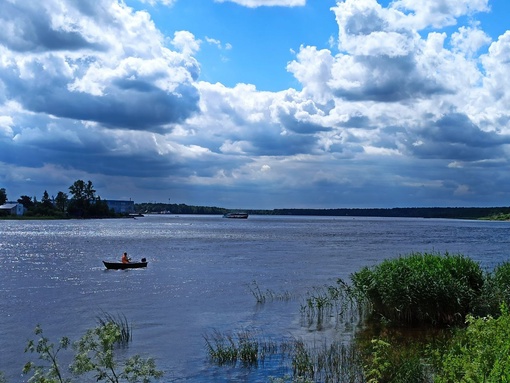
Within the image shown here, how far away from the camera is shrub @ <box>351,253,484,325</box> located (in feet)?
78.9

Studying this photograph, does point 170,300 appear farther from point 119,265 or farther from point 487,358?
point 487,358

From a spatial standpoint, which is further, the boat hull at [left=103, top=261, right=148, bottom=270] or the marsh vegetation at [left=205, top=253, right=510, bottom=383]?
the boat hull at [left=103, top=261, right=148, bottom=270]

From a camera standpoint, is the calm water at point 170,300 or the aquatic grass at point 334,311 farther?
the aquatic grass at point 334,311

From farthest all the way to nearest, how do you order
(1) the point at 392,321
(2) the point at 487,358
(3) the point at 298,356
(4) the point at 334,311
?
(4) the point at 334,311, (1) the point at 392,321, (3) the point at 298,356, (2) the point at 487,358

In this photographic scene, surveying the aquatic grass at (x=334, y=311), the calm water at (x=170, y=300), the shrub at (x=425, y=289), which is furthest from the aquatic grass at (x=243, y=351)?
the shrub at (x=425, y=289)

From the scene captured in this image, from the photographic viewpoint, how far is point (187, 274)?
55312mm

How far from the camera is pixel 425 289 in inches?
949

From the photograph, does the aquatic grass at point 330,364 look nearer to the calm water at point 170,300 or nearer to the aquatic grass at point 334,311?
the calm water at point 170,300

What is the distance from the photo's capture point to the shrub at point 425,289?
24.0 m

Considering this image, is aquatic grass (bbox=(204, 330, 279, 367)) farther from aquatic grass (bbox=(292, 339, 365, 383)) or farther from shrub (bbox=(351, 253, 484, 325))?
shrub (bbox=(351, 253, 484, 325))

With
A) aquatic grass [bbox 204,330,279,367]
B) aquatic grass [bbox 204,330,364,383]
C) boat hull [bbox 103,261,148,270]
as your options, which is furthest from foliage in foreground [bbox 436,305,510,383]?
boat hull [bbox 103,261,148,270]

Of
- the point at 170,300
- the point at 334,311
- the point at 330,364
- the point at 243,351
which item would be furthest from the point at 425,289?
the point at 170,300

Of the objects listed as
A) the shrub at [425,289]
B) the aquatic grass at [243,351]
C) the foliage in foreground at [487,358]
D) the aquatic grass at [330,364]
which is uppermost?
the foliage in foreground at [487,358]

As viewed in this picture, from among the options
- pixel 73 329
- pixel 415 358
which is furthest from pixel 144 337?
pixel 415 358
